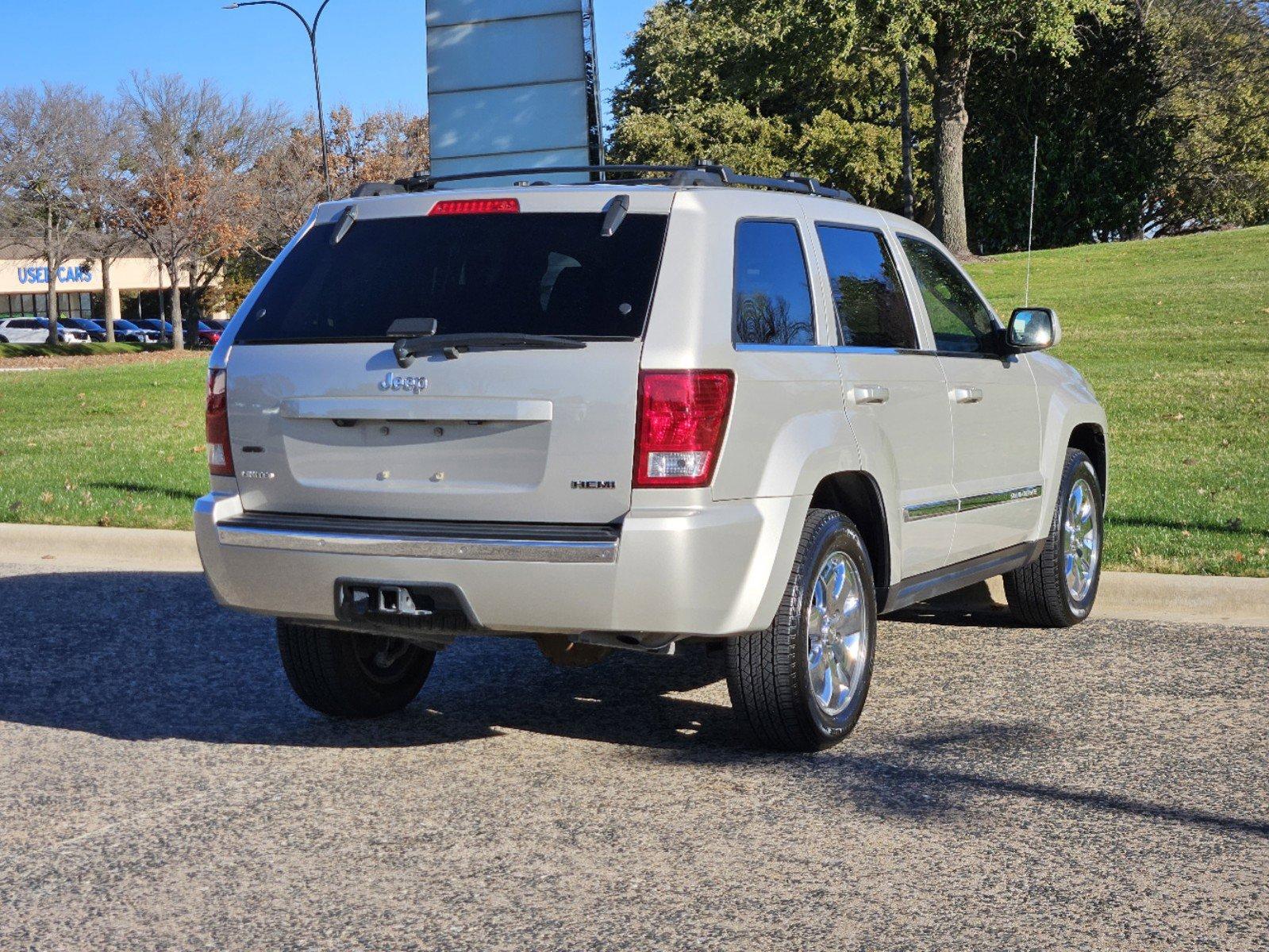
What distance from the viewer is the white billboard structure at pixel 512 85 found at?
14164 millimetres

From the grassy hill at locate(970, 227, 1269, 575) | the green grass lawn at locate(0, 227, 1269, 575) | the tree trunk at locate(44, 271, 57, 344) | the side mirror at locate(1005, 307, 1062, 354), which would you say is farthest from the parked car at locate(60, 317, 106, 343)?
the side mirror at locate(1005, 307, 1062, 354)

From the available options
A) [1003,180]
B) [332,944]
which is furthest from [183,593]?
[1003,180]

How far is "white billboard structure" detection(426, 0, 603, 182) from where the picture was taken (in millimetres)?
14164

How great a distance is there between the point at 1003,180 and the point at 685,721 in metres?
46.7

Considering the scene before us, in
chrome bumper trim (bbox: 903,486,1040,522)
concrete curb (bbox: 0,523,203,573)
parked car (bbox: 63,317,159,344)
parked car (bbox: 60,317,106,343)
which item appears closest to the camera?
chrome bumper trim (bbox: 903,486,1040,522)

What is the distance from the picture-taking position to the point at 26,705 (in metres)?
6.48

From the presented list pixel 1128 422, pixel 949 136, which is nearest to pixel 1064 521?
pixel 1128 422

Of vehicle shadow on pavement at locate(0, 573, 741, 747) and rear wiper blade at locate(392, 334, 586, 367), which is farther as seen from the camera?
vehicle shadow on pavement at locate(0, 573, 741, 747)

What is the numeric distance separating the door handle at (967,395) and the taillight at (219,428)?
9.60 ft

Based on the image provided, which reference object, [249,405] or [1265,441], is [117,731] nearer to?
[249,405]

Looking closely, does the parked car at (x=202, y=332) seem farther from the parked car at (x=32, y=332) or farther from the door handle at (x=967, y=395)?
the door handle at (x=967, y=395)

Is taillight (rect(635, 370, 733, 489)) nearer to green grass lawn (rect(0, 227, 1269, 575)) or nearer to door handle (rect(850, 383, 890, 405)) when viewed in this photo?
door handle (rect(850, 383, 890, 405))

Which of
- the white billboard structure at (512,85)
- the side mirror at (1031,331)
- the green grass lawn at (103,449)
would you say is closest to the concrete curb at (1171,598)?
the side mirror at (1031,331)

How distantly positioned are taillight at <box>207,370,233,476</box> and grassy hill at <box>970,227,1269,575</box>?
17.3ft
